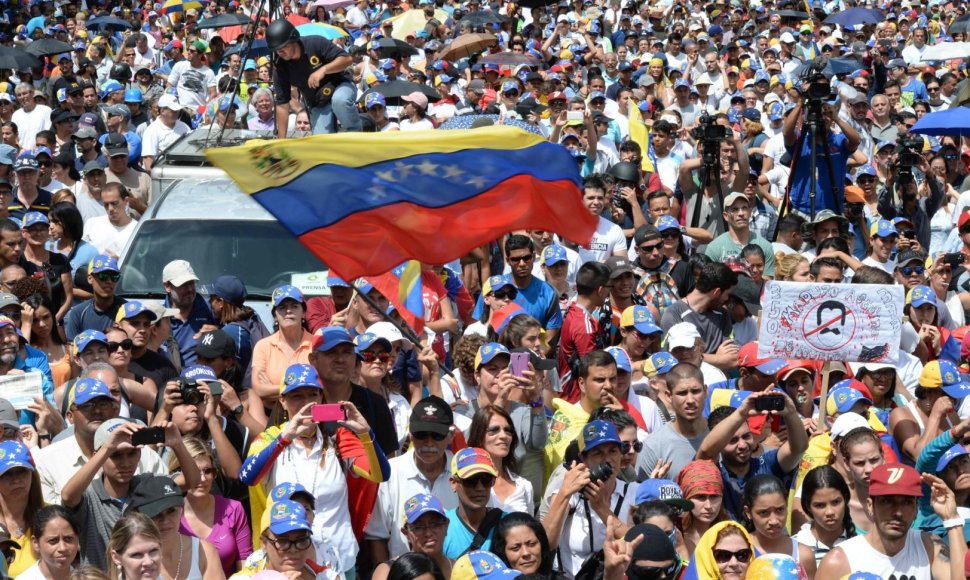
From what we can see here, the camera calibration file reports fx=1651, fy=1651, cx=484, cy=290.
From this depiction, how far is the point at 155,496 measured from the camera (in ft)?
24.1

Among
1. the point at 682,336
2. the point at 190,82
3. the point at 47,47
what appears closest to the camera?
the point at 682,336

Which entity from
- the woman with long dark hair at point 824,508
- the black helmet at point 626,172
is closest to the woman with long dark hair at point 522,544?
the woman with long dark hair at point 824,508

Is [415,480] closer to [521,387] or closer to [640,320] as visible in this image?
[521,387]

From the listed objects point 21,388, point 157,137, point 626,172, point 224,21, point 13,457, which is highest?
point 13,457

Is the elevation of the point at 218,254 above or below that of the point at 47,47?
above

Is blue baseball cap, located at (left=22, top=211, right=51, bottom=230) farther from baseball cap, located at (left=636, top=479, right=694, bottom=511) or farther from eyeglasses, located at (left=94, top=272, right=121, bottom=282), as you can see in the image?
baseball cap, located at (left=636, top=479, right=694, bottom=511)

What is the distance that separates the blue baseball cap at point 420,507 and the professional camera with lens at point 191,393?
4.38ft

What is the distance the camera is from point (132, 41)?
23.7 m

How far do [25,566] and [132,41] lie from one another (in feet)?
56.8

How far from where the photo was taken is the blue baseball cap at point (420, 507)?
24.7 feet

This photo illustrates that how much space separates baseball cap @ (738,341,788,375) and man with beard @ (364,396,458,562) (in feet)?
7.44

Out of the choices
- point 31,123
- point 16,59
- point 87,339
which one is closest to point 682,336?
point 87,339

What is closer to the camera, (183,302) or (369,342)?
(369,342)

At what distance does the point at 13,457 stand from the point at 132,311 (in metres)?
2.21
